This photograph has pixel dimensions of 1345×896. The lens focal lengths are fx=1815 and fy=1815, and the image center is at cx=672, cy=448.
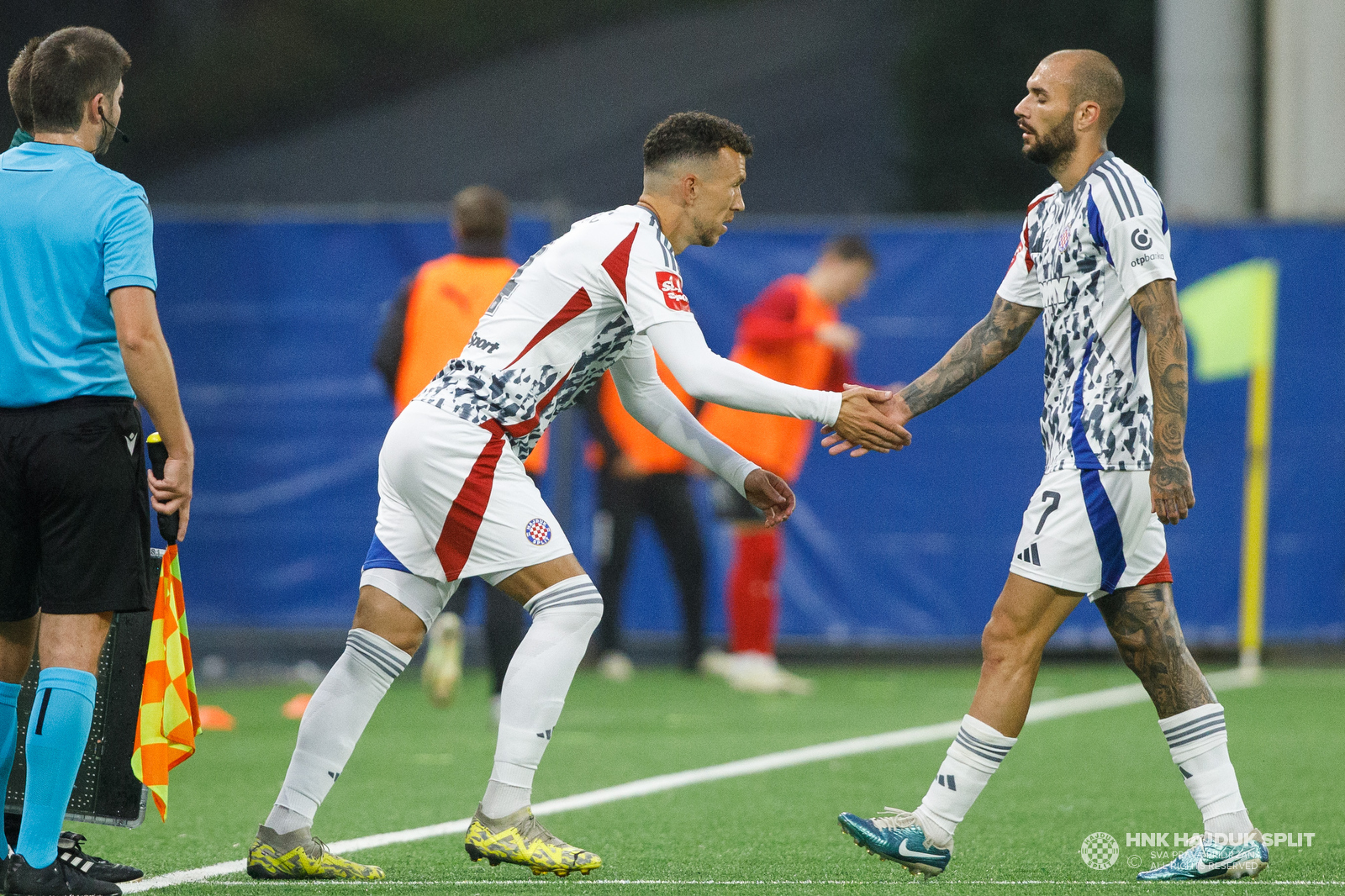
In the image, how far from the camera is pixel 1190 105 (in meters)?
12.5

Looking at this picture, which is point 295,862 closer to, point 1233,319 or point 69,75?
point 69,75

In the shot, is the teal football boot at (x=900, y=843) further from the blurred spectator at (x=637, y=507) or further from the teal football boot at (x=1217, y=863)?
the blurred spectator at (x=637, y=507)

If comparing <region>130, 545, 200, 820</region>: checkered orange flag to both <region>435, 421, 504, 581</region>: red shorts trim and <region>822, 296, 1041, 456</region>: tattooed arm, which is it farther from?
<region>822, 296, 1041, 456</region>: tattooed arm

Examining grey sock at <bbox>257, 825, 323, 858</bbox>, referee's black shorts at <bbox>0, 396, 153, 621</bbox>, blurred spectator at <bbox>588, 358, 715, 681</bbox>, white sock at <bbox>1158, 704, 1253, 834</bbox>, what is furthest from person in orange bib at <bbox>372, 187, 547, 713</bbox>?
white sock at <bbox>1158, 704, 1253, 834</bbox>

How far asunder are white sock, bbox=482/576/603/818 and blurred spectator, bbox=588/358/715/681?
5.98 meters

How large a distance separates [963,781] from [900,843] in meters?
0.23

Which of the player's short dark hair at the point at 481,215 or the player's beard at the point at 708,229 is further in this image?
the player's short dark hair at the point at 481,215

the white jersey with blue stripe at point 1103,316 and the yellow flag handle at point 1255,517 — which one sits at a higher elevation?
the white jersey with blue stripe at point 1103,316

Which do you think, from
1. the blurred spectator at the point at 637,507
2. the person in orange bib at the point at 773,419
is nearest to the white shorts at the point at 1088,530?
the person in orange bib at the point at 773,419

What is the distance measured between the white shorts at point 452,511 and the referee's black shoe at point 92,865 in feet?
3.17

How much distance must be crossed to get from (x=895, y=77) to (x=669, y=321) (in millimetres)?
20120

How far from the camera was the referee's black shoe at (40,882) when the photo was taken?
4.23 m

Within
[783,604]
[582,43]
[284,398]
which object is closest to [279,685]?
[284,398]

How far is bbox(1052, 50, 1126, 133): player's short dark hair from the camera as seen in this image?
491cm
